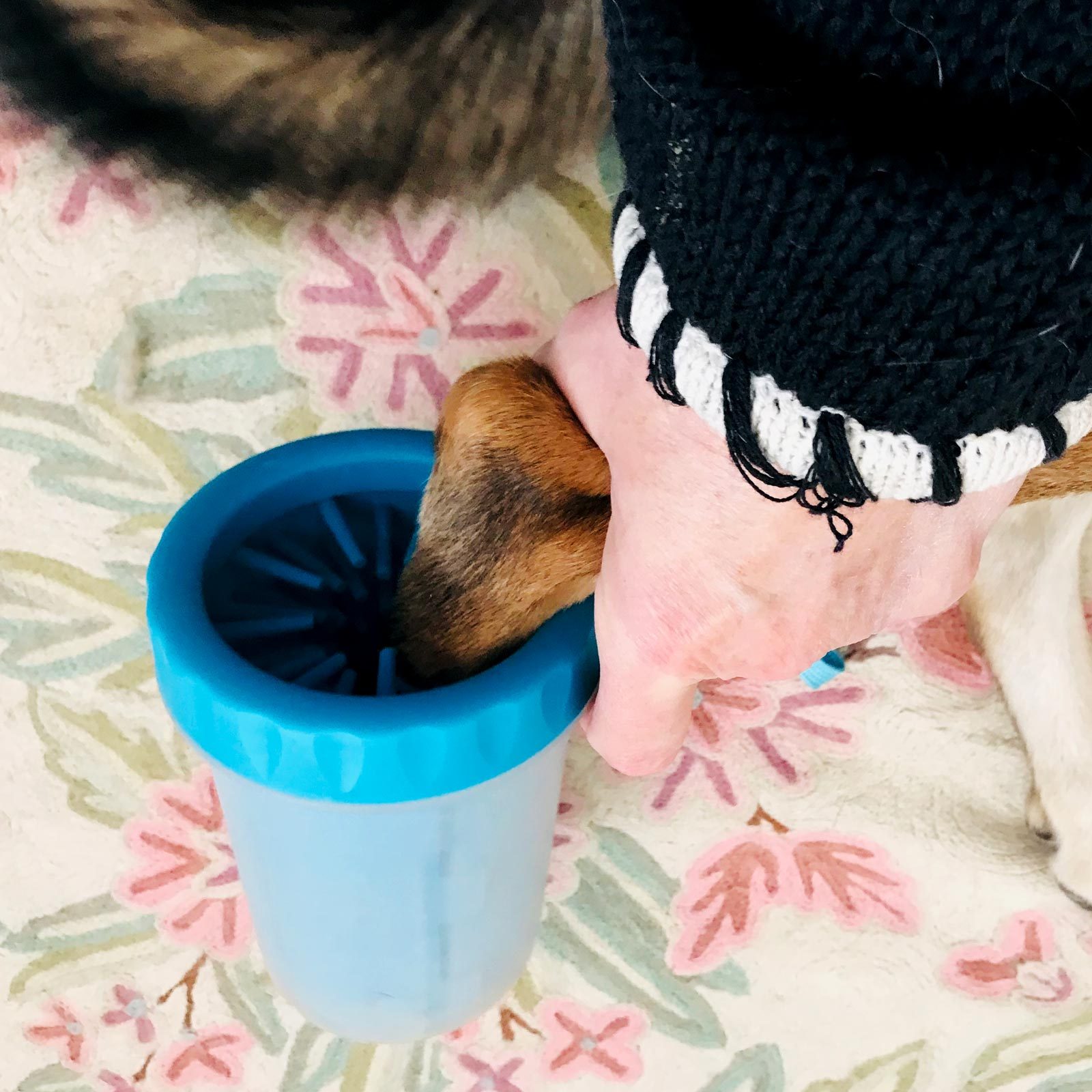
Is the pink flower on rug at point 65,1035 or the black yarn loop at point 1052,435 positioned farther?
the pink flower on rug at point 65,1035

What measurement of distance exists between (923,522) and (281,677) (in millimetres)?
262

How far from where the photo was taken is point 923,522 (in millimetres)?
309

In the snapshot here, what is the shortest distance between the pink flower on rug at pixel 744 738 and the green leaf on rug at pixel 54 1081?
14.7 inches

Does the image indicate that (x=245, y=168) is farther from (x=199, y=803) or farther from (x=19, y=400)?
(x=199, y=803)

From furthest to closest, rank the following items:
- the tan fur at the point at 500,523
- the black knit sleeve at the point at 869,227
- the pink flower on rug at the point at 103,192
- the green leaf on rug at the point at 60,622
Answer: the green leaf on rug at the point at 60,622, the pink flower on rug at the point at 103,192, the tan fur at the point at 500,523, the black knit sleeve at the point at 869,227

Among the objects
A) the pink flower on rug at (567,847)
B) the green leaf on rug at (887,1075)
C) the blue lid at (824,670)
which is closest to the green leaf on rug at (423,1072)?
the pink flower on rug at (567,847)

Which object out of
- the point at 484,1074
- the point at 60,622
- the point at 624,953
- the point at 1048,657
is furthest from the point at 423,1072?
the point at 1048,657

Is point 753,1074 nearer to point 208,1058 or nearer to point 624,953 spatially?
point 624,953

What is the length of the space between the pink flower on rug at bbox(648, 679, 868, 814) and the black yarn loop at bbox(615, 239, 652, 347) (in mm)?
387

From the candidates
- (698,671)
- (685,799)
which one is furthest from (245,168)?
(685,799)

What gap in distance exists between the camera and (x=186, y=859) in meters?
0.63

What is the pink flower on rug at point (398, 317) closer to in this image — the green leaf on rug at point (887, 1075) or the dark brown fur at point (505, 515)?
the dark brown fur at point (505, 515)

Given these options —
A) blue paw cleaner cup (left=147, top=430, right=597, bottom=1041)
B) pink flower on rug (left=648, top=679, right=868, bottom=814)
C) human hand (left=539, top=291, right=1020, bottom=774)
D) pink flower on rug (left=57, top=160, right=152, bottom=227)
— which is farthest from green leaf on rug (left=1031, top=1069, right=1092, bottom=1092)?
pink flower on rug (left=57, top=160, right=152, bottom=227)

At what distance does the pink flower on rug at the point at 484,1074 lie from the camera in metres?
0.61
